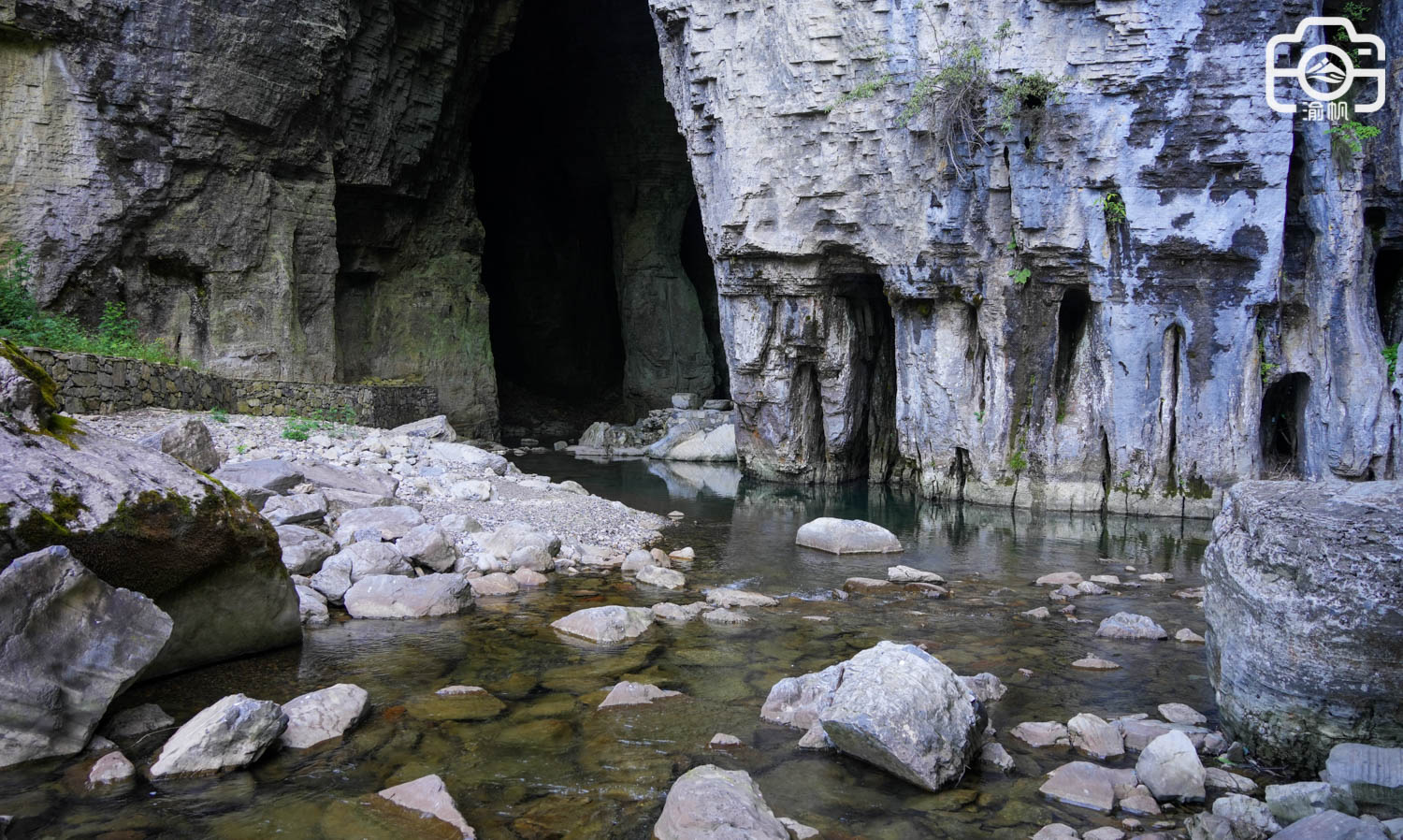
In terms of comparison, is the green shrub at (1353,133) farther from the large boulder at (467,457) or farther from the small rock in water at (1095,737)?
the large boulder at (467,457)

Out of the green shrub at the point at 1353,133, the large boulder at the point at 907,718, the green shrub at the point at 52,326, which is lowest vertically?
the large boulder at the point at 907,718

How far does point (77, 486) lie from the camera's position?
468 cm

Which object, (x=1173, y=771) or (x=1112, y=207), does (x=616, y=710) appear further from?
(x=1112, y=207)

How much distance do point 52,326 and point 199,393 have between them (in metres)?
3.78

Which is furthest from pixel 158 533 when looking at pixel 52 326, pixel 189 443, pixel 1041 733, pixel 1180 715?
pixel 52 326

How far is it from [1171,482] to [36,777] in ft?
47.5

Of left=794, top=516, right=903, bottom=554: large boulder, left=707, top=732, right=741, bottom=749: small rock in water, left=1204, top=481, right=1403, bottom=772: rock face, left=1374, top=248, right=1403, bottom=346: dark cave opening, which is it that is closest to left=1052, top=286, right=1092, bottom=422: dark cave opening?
left=1374, top=248, right=1403, bottom=346: dark cave opening

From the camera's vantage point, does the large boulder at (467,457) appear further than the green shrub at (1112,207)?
No

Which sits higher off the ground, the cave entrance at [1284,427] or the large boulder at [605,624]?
the cave entrance at [1284,427]

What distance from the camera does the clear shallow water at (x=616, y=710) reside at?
4004 millimetres

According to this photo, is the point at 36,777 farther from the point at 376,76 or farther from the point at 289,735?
the point at 376,76

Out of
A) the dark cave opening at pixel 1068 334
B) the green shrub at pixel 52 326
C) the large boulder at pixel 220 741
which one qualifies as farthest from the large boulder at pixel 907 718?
the green shrub at pixel 52 326

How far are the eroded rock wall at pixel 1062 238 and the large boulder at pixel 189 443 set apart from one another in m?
10.5

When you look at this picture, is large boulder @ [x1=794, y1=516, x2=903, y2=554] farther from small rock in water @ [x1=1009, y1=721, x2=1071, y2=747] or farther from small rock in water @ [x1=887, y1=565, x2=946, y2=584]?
small rock in water @ [x1=1009, y1=721, x2=1071, y2=747]
